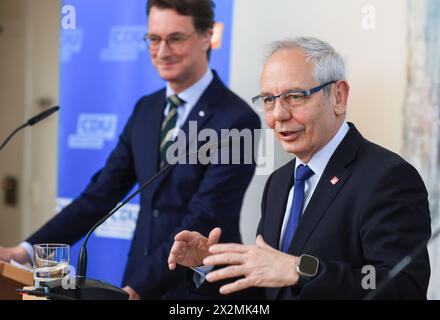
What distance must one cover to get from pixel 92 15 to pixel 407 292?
2.59 meters

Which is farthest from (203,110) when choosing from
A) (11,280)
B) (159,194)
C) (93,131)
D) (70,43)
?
(11,280)

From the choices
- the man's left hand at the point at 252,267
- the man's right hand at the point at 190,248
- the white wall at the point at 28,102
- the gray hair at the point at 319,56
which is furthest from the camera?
the white wall at the point at 28,102

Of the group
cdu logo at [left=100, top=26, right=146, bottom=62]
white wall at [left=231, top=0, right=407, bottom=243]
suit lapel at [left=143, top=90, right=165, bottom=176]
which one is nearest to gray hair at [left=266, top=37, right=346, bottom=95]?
white wall at [left=231, top=0, right=407, bottom=243]

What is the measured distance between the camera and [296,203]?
230 cm

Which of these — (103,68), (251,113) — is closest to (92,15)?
(103,68)

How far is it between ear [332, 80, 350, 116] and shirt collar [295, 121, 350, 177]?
7 cm

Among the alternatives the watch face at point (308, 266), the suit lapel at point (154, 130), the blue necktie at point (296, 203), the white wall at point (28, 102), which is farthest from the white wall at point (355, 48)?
the white wall at point (28, 102)

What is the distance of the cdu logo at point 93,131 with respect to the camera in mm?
3762

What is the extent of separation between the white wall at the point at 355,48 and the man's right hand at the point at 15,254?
1.03m

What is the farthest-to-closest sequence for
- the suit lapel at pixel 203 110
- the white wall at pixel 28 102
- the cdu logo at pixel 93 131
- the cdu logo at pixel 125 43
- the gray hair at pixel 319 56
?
1. the white wall at pixel 28 102
2. the cdu logo at pixel 93 131
3. the cdu logo at pixel 125 43
4. the suit lapel at pixel 203 110
5. the gray hair at pixel 319 56

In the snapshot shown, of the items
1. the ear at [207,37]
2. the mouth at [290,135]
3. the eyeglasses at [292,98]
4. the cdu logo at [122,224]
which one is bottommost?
the cdu logo at [122,224]

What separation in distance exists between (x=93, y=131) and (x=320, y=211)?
196 cm

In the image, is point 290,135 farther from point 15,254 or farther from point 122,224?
point 122,224

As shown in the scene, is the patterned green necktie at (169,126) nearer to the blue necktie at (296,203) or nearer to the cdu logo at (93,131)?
the cdu logo at (93,131)
